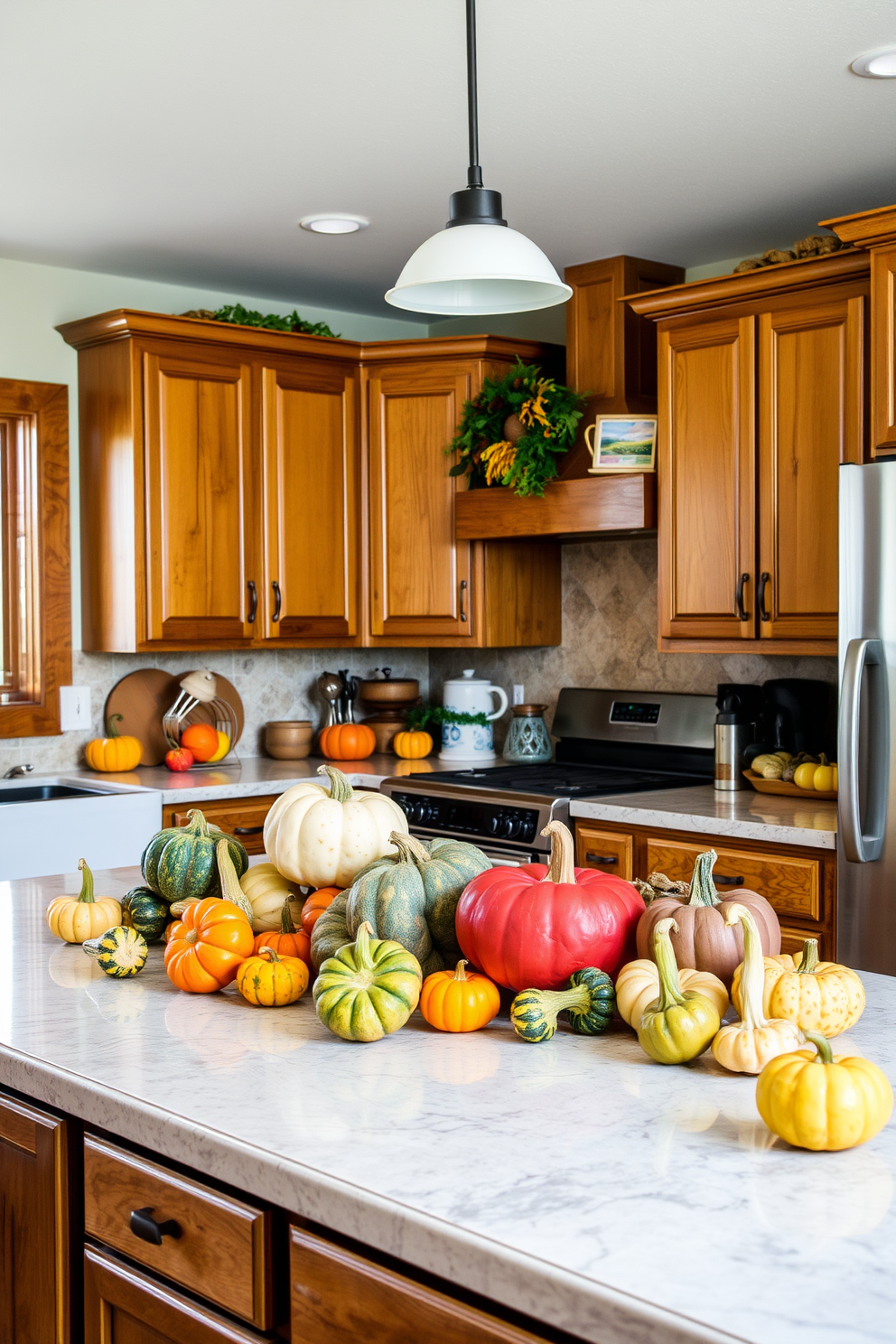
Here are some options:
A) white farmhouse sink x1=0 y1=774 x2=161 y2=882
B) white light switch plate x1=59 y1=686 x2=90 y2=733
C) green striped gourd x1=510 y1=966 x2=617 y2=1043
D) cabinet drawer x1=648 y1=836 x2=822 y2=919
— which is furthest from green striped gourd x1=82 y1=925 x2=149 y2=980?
white light switch plate x1=59 y1=686 x2=90 y2=733

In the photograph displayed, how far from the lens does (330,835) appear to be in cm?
179

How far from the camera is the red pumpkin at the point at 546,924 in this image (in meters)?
1.50

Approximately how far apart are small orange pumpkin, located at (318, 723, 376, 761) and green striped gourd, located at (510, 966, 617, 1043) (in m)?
3.28

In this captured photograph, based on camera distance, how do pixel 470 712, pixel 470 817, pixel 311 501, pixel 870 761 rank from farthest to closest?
pixel 470 712
pixel 311 501
pixel 470 817
pixel 870 761

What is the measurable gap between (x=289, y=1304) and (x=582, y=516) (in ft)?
10.0

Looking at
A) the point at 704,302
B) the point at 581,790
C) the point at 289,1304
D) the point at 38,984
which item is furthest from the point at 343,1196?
the point at 704,302

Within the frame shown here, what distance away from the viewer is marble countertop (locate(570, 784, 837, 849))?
3.12 m

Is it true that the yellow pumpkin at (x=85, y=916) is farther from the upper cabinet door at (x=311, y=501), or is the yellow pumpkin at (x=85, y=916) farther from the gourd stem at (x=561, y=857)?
the upper cabinet door at (x=311, y=501)

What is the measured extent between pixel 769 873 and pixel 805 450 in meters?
1.13

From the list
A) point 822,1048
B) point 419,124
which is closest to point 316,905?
point 822,1048

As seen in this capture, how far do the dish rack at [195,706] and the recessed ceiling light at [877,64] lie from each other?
2.79 metres

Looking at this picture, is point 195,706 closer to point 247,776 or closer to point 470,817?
point 247,776

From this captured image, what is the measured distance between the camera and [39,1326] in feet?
4.97

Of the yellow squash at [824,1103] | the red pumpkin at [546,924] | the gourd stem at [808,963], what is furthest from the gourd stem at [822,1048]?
the red pumpkin at [546,924]
